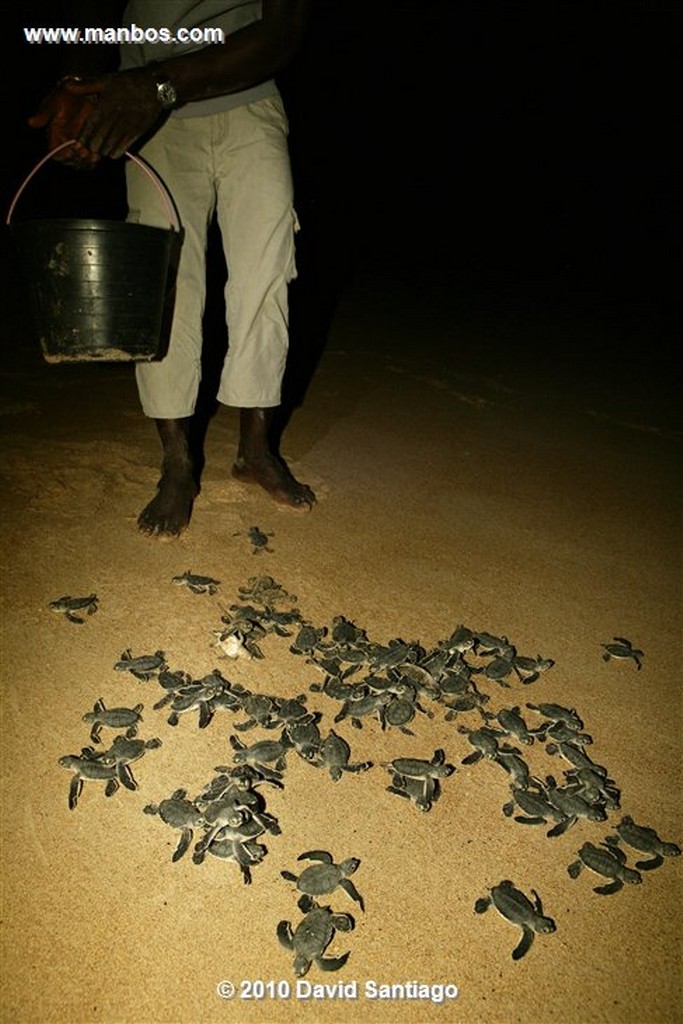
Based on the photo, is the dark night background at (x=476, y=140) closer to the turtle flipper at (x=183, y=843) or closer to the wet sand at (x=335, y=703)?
the wet sand at (x=335, y=703)

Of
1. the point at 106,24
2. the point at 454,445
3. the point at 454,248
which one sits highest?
the point at 106,24

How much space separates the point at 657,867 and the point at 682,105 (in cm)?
2880

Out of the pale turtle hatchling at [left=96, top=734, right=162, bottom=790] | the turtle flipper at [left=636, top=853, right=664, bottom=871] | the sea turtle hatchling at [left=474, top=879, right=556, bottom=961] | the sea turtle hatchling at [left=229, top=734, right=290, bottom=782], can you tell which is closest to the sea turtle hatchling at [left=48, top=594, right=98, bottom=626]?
the pale turtle hatchling at [left=96, top=734, right=162, bottom=790]

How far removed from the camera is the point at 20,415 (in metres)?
3.49

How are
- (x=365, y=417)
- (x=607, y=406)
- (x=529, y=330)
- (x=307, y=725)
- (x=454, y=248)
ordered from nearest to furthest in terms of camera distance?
1. (x=307, y=725)
2. (x=365, y=417)
3. (x=607, y=406)
4. (x=529, y=330)
5. (x=454, y=248)

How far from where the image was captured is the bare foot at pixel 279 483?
→ 2.79m

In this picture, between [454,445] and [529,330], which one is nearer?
[454,445]

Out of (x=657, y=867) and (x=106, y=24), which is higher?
(x=106, y=24)

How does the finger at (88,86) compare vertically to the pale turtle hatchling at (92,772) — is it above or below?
above

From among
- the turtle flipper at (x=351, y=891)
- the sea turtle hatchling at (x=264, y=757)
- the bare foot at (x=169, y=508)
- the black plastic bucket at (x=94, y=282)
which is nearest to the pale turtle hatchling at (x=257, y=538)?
the bare foot at (x=169, y=508)

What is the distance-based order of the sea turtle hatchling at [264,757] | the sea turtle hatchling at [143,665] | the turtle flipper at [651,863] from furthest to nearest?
the sea turtle hatchling at [143,665]
the sea turtle hatchling at [264,757]
the turtle flipper at [651,863]

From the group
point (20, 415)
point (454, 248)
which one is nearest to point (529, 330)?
point (20, 415)

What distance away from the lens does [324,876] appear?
1.36m

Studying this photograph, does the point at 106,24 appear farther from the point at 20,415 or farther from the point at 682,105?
the point at 682,105
